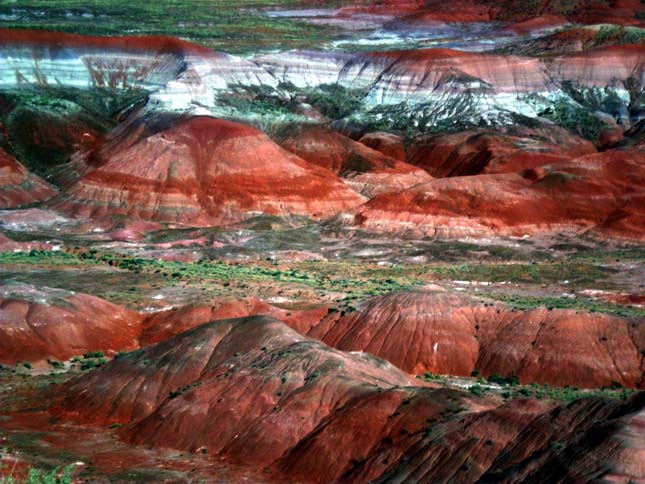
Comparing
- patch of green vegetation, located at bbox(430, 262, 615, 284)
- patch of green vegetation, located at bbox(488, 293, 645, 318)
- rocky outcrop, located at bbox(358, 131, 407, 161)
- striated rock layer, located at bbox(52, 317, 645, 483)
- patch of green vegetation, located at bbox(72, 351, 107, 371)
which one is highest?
striated rock layer, located at bbox(52, 317, 645, 483)

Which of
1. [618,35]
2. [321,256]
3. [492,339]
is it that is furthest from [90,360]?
[618,35]

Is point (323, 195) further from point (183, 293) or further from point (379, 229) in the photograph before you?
point (183, 293)

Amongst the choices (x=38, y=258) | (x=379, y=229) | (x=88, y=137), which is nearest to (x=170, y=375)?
(x=38, y=258)

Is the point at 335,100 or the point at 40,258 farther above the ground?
the point at 335,100

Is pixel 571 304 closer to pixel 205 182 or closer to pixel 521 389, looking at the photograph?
pixel 521 389

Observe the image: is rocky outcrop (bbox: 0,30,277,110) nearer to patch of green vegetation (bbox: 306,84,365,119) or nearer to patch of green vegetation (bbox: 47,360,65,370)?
patch of green vegetation (bbox: 306,84,365,119)

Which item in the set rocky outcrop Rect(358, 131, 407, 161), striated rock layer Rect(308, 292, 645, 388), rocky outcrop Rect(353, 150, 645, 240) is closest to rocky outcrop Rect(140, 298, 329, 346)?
striated rock layer Rect(308, 292, 645, 388)
